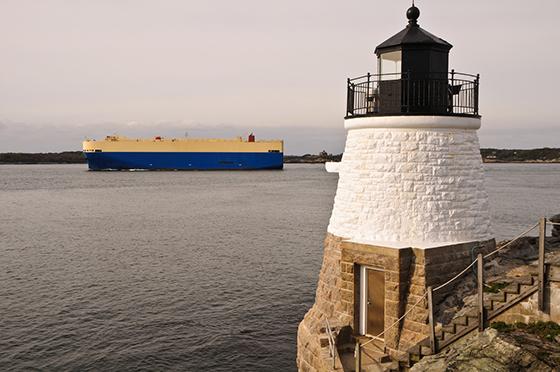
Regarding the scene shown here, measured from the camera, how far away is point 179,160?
110750 millimetres

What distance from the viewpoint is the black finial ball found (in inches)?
391

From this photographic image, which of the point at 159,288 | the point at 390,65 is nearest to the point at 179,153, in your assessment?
the point at 159,288

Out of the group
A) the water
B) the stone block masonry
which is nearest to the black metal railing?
the stone block masonry

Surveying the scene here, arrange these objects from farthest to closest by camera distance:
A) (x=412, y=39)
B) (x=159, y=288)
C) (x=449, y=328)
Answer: (x=159, y=288) < (x=412, y=39) < (x=449, y=328)

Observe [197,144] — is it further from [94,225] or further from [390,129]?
[390,129]

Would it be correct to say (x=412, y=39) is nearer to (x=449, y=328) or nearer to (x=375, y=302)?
(x=375, y=302)

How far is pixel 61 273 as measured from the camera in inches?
917

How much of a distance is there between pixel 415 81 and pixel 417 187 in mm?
2158

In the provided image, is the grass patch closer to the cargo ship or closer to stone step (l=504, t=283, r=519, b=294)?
stone step (l=504, t=283, r=519, b=294)

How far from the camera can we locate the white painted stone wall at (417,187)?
30.7ft

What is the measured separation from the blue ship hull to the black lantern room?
10115 centimetres

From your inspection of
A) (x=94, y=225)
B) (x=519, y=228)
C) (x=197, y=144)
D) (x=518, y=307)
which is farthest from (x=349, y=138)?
(x=197, y=144)

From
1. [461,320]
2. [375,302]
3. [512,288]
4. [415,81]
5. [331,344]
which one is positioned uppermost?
[415,81]

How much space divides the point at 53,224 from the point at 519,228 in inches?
1404
